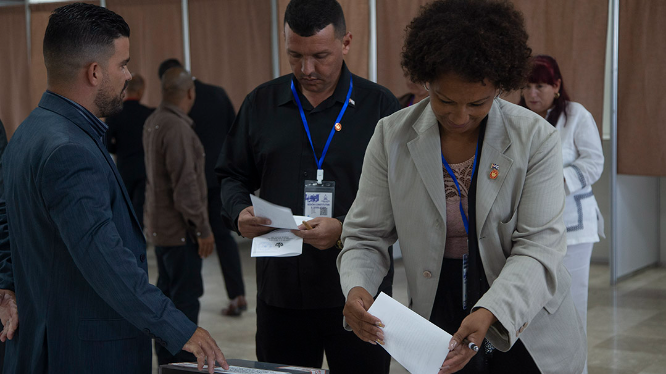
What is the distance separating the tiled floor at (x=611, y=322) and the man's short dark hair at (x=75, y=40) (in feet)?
9.25

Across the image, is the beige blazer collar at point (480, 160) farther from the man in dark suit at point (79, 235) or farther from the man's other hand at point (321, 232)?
the man in dark suit at point (79, 235)

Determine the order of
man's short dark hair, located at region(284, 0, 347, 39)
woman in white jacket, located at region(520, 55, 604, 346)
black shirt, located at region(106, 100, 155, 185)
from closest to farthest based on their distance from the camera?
man's short dark hair, located at region(284, 0, 347, 39) → woman in white jacket, located at region(520, 55, 604, 346) → black shirt, located at region(106, 100, 155, 185)

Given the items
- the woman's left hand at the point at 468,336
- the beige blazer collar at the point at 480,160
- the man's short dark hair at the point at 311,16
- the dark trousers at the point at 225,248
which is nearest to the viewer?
the woman's left hand at the point at 468,336

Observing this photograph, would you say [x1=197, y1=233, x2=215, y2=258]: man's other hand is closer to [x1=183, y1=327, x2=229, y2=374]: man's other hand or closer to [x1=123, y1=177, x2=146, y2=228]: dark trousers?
[x1=123, y1=177, x2=146, y2=228]: dark trousers

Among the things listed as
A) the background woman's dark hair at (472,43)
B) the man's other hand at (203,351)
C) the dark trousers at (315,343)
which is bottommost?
the dark trousers at (315,343)

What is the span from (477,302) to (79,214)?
0.91 meters

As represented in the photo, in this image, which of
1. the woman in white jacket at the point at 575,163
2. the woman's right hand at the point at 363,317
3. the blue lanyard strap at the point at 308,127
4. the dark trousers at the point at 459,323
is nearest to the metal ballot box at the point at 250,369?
the woman's right hand at the point at 363,317

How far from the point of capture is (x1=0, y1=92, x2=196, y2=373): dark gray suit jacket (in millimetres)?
1525

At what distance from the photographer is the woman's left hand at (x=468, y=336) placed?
1399 millimetres

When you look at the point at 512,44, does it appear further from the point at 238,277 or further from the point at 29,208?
the point at 238,277

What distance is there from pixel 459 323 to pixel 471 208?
0.29 meters

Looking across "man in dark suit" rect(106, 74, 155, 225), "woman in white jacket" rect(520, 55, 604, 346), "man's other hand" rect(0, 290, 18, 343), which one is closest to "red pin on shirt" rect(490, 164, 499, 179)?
"man's other hand" rect(0, 290, 18, 343)

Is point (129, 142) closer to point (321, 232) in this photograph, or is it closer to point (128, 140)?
point (128, 140)

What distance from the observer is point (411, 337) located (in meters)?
1.46
